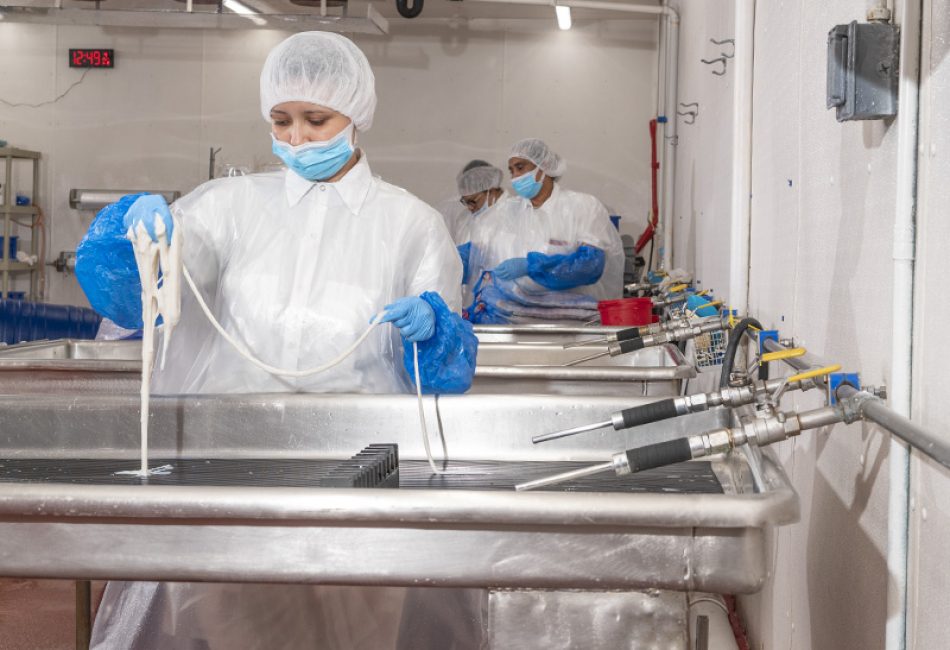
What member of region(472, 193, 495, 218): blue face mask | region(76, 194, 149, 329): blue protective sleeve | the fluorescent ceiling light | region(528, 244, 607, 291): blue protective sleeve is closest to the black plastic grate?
region(76, 194, 149, 329): blue protective sleeve

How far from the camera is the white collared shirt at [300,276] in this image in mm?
1810

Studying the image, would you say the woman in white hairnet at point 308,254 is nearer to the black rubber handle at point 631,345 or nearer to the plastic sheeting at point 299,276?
the plastic sheeting at point 299,276

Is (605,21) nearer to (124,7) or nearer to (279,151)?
(124,7)

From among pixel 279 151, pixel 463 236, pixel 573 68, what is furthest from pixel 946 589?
pixel 573 68

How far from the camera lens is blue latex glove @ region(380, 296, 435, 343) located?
1.57 m

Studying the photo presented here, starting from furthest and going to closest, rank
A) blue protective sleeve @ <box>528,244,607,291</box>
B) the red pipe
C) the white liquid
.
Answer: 1. the red pipe
2. blue protective sleeve @ <box>528,244,607,291</box>
3. the white liquid

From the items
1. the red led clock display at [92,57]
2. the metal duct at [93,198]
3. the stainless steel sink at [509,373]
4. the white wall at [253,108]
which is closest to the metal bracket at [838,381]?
the stainless steel sink at [509,373]

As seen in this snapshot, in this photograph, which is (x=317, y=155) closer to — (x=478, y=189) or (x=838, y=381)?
(x=838, y=381)

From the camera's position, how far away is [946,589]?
37.8 inches

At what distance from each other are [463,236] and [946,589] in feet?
14.7

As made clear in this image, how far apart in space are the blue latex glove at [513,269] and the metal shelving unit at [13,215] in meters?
3.05

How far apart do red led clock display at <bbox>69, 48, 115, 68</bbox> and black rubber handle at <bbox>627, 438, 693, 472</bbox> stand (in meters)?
6.04

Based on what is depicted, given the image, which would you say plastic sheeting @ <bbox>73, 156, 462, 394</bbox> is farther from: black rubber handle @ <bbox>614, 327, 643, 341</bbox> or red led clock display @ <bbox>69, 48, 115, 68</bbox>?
red led clock display @ <bbox>69, 48, 115, 68</bbox>

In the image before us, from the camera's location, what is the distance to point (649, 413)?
3.99 feet
